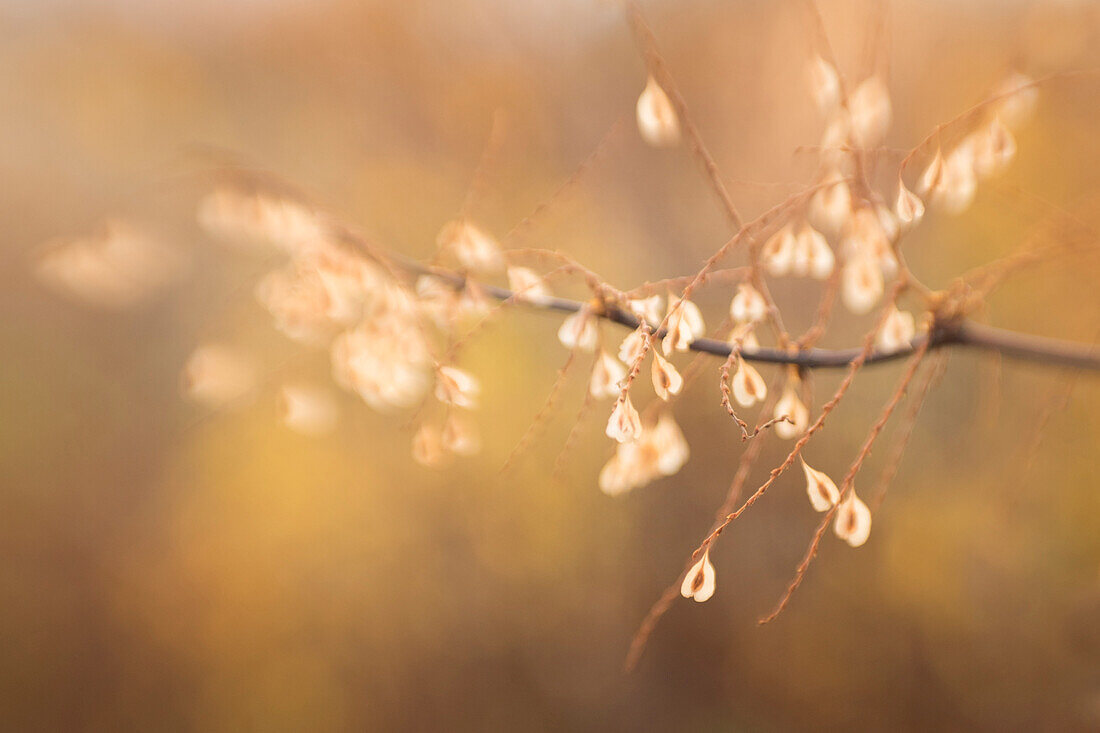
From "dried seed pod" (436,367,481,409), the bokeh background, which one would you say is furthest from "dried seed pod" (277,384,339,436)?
the bokeh background

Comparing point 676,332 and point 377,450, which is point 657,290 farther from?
point 377,450

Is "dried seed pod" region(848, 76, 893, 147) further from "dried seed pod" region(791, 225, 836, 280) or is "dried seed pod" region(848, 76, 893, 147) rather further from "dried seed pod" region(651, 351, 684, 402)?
"dried seed pod" region(651, 351, 684, 402)

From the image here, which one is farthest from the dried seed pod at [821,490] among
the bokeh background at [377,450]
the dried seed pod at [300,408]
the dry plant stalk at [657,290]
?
the bokeh background at [377,450]

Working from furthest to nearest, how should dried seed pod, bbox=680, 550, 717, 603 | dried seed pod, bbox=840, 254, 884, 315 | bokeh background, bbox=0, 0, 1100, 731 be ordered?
bokeh background, bbox=0, 0, 1100, 731 → dried seed pod, bbox=840, 254, 884, 315 → dried seed pod, bbox=680, 550, 717, 603

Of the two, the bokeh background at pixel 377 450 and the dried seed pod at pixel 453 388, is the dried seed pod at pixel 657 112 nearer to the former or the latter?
the dried seed pod at pixel 453 388

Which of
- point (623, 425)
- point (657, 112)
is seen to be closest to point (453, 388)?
point (623, 425)
